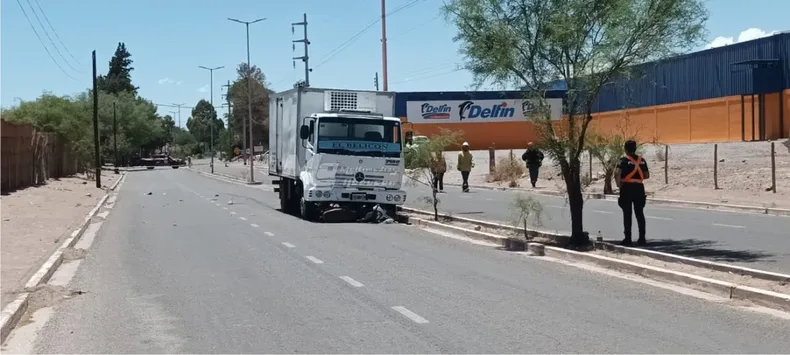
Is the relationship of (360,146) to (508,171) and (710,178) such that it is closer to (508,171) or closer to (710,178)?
(710,178)

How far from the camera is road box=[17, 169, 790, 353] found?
8164 millimetres

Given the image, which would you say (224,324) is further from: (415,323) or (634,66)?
(634,66)

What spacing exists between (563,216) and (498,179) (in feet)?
62.7

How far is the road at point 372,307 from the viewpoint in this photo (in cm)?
816

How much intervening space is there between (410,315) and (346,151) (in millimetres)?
13030

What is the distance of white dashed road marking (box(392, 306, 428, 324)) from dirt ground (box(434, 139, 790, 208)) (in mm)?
9748

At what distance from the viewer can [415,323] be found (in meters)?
9.02

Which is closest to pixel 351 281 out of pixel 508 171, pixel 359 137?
pixel 359 137

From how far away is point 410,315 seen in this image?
946cm

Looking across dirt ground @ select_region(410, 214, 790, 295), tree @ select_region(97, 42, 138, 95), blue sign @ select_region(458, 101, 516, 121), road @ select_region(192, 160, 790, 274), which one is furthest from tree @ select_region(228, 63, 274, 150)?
dirt ground @ select_region(410, 214, 790, 295)

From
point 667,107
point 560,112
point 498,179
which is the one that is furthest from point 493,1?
point 667,107

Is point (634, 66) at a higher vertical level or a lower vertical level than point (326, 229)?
higher

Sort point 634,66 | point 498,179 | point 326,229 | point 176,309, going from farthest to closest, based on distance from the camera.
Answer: point 498,179 → point 326,229 → point 634,66 → point 176,309

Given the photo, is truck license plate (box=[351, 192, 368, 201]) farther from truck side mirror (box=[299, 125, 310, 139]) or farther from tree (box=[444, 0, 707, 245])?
tree (box=[444, 0, 707, 245])
